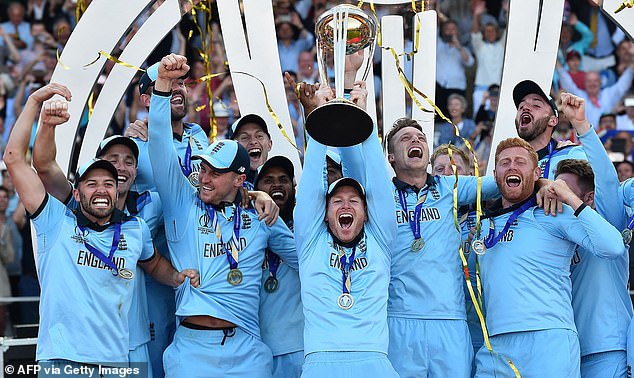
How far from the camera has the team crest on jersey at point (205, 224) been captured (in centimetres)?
598

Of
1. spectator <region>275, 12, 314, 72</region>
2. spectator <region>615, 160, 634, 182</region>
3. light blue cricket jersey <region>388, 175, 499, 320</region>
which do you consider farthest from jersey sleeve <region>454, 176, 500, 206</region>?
spectator <region>275, 12, 314, 72</region>

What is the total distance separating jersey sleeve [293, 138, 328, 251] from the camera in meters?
5.62

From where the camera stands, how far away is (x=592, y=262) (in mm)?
6129

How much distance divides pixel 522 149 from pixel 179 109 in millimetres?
2216

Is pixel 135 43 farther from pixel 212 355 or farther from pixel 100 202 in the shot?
pixel 212 355

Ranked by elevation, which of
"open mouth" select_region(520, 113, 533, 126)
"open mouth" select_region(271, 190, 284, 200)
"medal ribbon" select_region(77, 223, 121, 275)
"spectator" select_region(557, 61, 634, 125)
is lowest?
"medal ribbon" select_region(77, 223, 121, 275)

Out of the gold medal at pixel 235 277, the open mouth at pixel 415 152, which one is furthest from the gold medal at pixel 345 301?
the open mouth at pixel 415 152

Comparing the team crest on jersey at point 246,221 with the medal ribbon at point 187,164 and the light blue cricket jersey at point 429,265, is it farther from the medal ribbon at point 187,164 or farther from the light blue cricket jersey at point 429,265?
the light blue cricket jersey at point 429,265

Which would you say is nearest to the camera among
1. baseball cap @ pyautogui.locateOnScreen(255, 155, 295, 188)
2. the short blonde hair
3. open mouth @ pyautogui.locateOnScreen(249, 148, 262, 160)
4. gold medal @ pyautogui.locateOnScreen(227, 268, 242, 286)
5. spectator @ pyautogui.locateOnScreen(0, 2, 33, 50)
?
gold medal @ pyautogui.locateOnScreen(227, 268, 242, 286)

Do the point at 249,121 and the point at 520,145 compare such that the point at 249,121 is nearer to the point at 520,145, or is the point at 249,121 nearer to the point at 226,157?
the point at 226,157

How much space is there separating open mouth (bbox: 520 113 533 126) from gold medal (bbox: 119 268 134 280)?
8.86ft

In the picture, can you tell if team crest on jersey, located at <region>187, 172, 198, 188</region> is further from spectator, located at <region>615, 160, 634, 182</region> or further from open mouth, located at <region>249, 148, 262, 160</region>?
spectator, located at <region>615, 160, 634, 182</region>

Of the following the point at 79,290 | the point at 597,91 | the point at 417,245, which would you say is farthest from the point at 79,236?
the point at 597,91

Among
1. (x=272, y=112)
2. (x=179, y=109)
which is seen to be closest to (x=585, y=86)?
(x=272, y=112)
